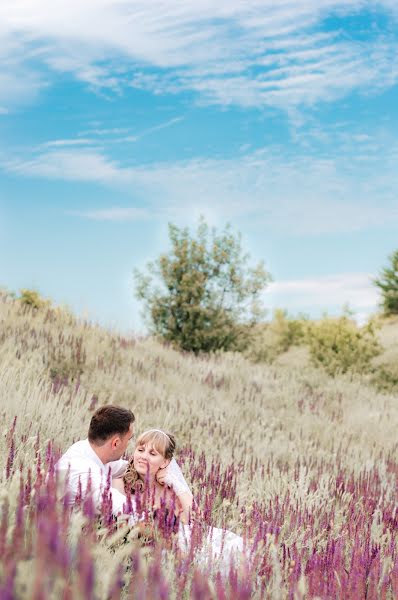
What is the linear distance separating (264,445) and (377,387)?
8893 mm

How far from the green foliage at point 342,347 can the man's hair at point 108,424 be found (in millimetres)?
13167

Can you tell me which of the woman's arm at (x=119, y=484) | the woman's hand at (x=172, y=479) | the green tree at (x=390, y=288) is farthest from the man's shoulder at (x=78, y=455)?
the green tree at (x=390, y=288)

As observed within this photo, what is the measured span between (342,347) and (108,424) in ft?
46.4

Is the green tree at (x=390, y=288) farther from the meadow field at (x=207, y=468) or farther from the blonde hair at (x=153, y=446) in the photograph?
the blonde hair at (x=153, y=446)

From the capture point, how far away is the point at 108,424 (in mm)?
4020

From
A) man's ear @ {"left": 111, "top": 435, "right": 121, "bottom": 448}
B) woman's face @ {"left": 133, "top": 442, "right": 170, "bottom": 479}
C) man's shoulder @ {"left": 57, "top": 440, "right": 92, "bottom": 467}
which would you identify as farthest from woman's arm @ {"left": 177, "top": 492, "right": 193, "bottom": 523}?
man's shoulder @ {"left": 57, "top": 440, "right": 92, "bottom": 467}

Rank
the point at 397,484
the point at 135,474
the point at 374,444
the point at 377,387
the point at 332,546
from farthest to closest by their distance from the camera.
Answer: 1. the point at 377,387
2. the point at 374,444
3. the point at 397,484
4. the point at 135,474
5. the point at 332,546

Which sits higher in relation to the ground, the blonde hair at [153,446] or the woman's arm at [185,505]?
the blonde hair at [153,446]

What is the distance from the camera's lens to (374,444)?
9227mm

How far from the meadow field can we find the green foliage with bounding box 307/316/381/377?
1.78 m

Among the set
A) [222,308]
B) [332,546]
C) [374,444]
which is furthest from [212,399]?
[222,308]

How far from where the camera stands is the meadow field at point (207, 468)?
204cm

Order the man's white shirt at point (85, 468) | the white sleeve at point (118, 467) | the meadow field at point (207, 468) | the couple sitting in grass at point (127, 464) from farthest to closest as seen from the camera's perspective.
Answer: the white sleeve at point (118, 467), the couple sitting in grass at point (127, 464), the man's white shirt at point (85, 468), the meadow field at point (207, 468)

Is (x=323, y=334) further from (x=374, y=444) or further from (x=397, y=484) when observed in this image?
(x=397, y=484)
